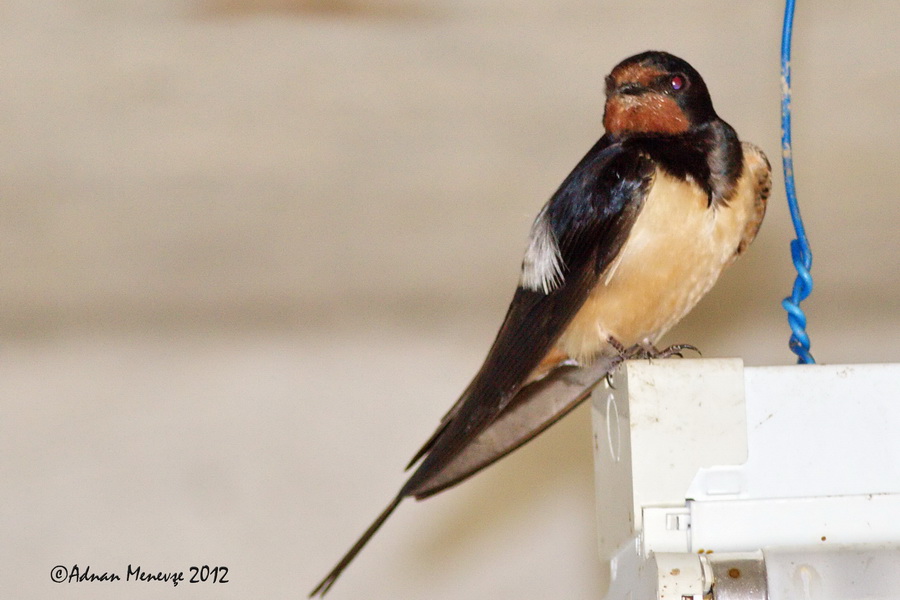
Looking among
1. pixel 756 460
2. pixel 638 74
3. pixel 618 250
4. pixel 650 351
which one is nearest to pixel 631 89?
pixel 638 74

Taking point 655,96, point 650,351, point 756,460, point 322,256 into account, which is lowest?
point 756,460

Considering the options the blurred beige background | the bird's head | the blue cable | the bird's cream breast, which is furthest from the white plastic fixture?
the blurred beige background

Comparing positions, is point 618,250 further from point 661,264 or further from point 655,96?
point 655,96

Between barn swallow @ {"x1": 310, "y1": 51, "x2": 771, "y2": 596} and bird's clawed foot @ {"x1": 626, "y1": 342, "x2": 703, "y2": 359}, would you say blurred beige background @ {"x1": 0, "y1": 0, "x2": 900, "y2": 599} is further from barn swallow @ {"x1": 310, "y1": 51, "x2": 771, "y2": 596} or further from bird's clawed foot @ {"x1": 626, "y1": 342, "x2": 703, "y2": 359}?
bird's clawed foot @ {"x1": 626, "y1": 342, "x2": 703, "y2": 359}

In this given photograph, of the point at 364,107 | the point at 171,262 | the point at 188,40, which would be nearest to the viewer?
the point at 188,40

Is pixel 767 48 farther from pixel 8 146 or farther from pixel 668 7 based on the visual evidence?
pixel 8 146

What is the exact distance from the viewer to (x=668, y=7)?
1.66 meters

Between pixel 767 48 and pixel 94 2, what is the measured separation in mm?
1066

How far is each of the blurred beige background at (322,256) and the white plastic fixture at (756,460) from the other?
Result: 0.98m

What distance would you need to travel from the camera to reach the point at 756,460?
0.78 metres

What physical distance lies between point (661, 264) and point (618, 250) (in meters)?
0.05

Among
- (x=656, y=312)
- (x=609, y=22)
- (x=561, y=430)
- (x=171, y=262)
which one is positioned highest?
(x=609, y=22)

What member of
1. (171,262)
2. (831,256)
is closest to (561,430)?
(831,256)

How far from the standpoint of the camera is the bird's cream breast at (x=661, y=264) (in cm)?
108
